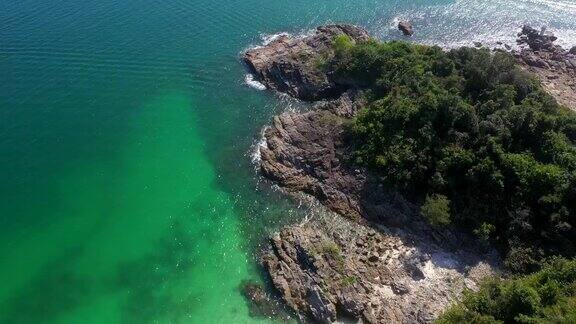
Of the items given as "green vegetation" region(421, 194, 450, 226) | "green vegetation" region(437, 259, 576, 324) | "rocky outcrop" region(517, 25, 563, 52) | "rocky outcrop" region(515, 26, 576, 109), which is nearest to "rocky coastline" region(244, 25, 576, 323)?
"rocky outcrop" region(515, 26, 576, 109)

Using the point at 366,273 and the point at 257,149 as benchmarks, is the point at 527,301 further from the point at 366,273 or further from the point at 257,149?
the point at 257,149

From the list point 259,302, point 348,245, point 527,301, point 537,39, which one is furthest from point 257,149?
point 537,39

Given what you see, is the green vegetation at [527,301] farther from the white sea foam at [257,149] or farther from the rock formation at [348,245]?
the white sea foam at [257,149]

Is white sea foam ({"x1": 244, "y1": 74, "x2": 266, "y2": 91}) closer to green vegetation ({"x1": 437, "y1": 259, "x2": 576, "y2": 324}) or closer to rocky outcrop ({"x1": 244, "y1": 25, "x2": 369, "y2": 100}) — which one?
rocky outcrop ({"x1": 244, "y1": 25, "x2": 369, "y2": 100})

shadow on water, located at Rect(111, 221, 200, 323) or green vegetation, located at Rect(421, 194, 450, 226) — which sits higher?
green vegetation, located at Rect(421, 194, 450, 226)

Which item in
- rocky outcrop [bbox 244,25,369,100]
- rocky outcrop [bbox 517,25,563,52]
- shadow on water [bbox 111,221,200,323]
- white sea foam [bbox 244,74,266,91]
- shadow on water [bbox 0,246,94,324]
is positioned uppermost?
rocky outcrop [bbox 517,25,563,52]

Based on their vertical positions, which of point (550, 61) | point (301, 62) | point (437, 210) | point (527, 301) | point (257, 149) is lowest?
point (257, 149)

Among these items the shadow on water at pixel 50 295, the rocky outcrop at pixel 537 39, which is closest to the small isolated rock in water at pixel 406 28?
the rocky outcrop at pixel 537 39
